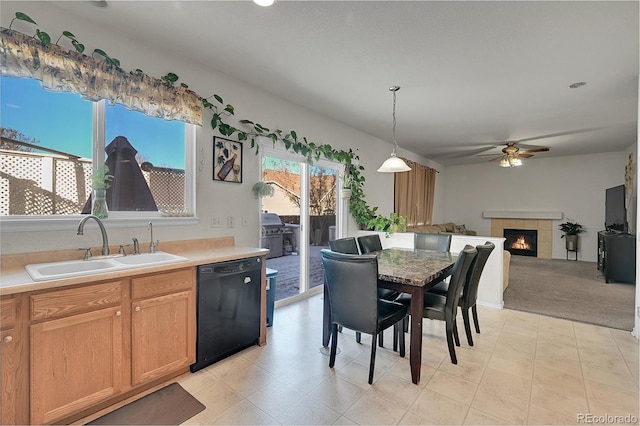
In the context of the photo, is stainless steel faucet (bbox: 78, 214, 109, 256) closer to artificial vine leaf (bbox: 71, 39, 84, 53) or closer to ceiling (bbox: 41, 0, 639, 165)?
artificial vine leaf (bbox: 71, 39, 84, 53)

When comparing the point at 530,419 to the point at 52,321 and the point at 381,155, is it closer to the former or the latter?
the point at 52,321

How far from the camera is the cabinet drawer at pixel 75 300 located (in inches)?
60.3

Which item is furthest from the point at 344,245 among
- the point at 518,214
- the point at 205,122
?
the point at 518,214

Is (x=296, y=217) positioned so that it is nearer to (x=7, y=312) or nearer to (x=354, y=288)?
(x=354, y=288)

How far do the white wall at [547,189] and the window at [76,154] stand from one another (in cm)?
802

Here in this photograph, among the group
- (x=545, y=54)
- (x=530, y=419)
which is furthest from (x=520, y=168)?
(x=530, y=419)

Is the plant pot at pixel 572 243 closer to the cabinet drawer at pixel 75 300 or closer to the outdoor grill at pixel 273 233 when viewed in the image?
the outdoor grill at pixel 273 233

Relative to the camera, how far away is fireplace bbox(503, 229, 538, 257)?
768 centimetres

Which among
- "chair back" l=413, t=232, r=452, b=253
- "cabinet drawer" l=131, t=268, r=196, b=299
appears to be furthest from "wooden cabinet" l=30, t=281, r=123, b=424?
"chair back" l=413, t=232, r=452, b=253

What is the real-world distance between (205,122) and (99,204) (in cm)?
119

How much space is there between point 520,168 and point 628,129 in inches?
120

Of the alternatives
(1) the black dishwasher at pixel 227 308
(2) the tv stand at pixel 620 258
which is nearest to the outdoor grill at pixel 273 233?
(1) the black dishwasher at pixel 227 308

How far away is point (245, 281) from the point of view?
2490 millimetres

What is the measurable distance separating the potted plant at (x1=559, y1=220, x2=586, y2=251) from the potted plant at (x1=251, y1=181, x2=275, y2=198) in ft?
24.8
